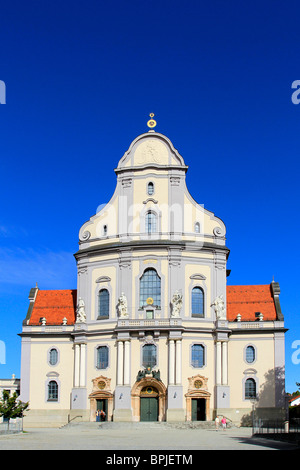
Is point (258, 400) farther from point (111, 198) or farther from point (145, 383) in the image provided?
point (111, 198)

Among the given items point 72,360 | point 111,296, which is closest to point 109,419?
point 72,360

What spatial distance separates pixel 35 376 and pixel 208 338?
1644 cm

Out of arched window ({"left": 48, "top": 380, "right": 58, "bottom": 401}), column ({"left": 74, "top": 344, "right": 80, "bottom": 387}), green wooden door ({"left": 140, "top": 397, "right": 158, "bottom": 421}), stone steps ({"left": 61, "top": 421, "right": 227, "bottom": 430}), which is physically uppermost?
column ({"left": 74, "top": 344, "right": 80, "bottom": 387})

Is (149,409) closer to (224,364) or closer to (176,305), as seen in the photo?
(224,364)

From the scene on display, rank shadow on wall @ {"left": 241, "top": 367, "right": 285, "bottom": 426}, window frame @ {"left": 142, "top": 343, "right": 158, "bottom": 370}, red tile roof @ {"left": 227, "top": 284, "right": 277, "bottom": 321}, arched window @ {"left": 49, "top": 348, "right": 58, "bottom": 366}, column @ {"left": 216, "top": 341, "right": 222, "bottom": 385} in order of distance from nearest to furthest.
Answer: window frame @ {"left": 142, "top": 343, "right": 158, "bottom": 370}
column @ {"left": 216, "top": 341, "right": 222, "bottom": 385}
shadow on wall @ {"left": 241, "top": 367, "right": 285, "bottom": 426}
arched window @ {"left": 49, "top": 348, "right": 58, "bottom": 366}
red tile roof @ {"left": 227, "top": 284, "right": 277, "bottom": 321}

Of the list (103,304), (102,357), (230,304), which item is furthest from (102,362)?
(230,304)

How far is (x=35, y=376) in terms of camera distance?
2525 inches

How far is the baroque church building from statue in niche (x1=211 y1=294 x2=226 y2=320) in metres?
0.09

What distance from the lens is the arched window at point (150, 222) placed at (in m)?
63.6

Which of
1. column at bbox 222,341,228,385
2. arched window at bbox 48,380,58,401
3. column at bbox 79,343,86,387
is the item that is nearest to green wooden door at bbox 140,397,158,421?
column at bbox 79,343,86,387

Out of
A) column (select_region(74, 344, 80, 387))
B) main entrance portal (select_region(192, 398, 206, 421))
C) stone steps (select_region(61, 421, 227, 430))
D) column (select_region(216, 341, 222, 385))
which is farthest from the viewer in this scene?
column (select_region(74, 344, 80, 387))

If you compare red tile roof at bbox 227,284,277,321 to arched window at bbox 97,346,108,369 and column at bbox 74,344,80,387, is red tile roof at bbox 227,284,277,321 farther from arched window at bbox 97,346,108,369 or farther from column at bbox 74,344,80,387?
column at bbox 74,344,80,387

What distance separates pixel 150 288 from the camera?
61875mm

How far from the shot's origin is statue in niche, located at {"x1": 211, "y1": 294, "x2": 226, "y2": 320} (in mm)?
61656
